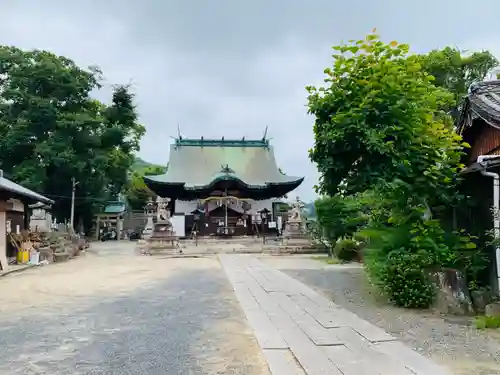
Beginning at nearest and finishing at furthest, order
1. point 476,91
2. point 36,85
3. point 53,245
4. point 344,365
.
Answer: point 344,365
point 476,91
point 53,245
point 36,85

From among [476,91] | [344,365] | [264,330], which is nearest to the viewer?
[344,365]

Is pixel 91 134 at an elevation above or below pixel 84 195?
above

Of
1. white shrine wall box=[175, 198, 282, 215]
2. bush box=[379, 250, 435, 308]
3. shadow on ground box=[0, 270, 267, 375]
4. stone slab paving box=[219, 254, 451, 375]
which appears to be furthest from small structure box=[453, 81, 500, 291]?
white shrine wall box=[175, 198, 282, 215]

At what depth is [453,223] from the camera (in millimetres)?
9719

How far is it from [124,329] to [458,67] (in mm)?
19207

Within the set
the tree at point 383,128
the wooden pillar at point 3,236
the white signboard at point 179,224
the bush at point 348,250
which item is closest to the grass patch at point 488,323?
the tree at point 383,128

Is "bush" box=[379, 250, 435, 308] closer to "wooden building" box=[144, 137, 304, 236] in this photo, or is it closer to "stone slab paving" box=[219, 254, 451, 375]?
"stone slab paving" box=[219, 254, 451, 375]

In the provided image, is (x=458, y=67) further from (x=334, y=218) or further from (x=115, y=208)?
(x=115, y=208)

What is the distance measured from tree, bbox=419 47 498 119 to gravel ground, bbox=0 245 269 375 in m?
14.5

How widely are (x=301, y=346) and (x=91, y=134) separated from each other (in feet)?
102

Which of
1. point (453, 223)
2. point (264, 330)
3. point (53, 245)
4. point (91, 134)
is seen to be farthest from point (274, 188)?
point (264, 330)

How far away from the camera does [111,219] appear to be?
3997 cm

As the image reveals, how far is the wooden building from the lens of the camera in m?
33.8

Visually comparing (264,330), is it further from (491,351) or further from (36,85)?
(36,85)
